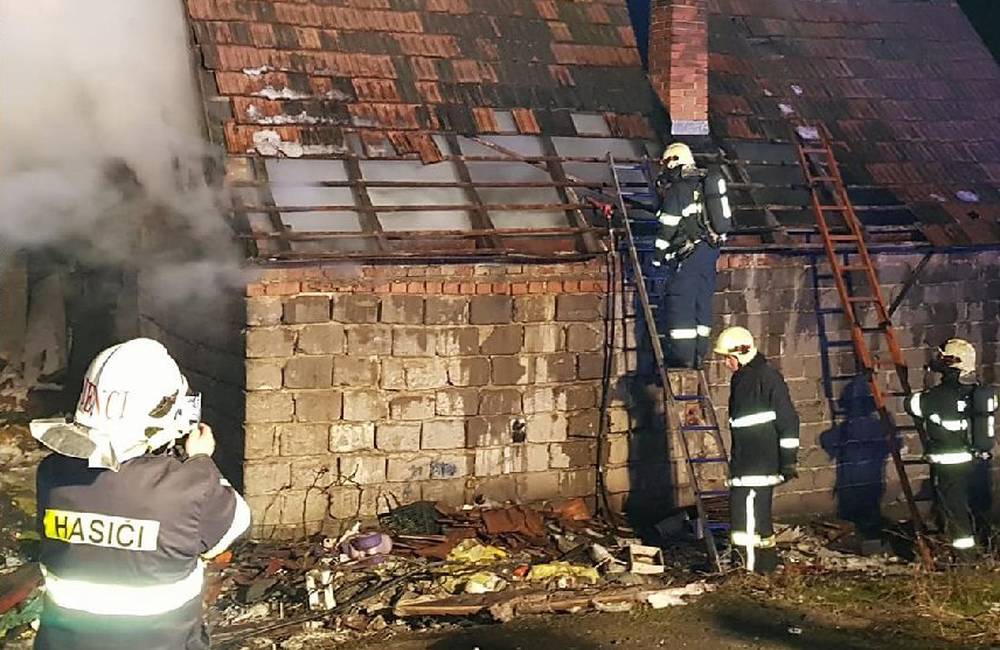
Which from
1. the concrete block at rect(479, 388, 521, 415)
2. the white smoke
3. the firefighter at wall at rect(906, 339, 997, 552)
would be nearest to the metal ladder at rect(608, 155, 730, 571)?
Result: the concrete block at rect(479, 388, 521, 415)

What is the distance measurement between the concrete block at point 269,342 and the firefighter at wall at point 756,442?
2.97 m

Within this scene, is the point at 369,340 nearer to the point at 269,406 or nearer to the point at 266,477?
the point at 269,406

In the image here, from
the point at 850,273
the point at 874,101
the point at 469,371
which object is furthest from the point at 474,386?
the point at 874,101

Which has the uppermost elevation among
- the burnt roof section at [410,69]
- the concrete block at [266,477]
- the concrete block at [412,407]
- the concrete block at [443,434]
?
the burnt roof section at [410,69]

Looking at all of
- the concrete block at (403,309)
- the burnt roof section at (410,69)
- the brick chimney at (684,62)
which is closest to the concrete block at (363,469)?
the concrete block at (403,309)

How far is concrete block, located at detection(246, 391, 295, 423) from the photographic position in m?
7.09

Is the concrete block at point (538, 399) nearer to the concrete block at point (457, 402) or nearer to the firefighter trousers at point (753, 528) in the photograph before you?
the concrete block at point (457, 402)

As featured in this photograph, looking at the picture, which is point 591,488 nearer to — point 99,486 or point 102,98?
point 102,98

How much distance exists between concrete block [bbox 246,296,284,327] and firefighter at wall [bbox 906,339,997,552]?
184 inches

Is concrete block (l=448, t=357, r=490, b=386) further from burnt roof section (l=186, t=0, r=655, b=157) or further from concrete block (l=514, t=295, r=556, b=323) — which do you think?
burnt roof section (l=186, t=0, r=655, b=157)

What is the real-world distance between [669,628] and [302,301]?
10.7ft

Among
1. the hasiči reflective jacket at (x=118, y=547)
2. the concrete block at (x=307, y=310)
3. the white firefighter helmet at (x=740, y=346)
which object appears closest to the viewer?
the hasiči reflective jacket at (x=118, y=547)

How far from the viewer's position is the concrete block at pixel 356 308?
7289mm

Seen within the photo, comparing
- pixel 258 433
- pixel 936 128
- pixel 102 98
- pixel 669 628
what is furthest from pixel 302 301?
pixel 936 128
